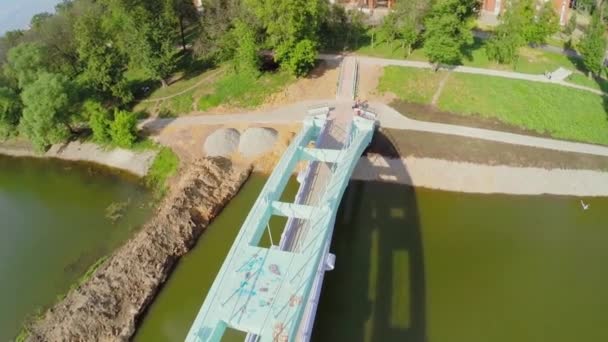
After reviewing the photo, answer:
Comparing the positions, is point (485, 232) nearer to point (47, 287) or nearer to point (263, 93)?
point (263, 93)

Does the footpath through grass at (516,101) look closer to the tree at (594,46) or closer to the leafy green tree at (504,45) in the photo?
the leafy green tree at (504,45)

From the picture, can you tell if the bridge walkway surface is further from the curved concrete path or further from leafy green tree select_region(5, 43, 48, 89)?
leafy green tree select_region(5, 43, 48, 89)

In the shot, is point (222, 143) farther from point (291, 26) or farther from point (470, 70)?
point (470, 70)

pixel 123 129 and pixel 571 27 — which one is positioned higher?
pixel 571 27

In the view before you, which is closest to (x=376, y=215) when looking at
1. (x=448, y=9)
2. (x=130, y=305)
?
(x=130, y=305)

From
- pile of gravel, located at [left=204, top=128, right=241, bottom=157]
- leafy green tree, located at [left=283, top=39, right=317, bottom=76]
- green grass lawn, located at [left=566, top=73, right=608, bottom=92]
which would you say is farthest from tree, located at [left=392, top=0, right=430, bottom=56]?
pile of gravel, located at [left=204, top=128, right=241, bottom=157]

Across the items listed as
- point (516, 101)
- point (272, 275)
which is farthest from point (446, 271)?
point (516, 101)
